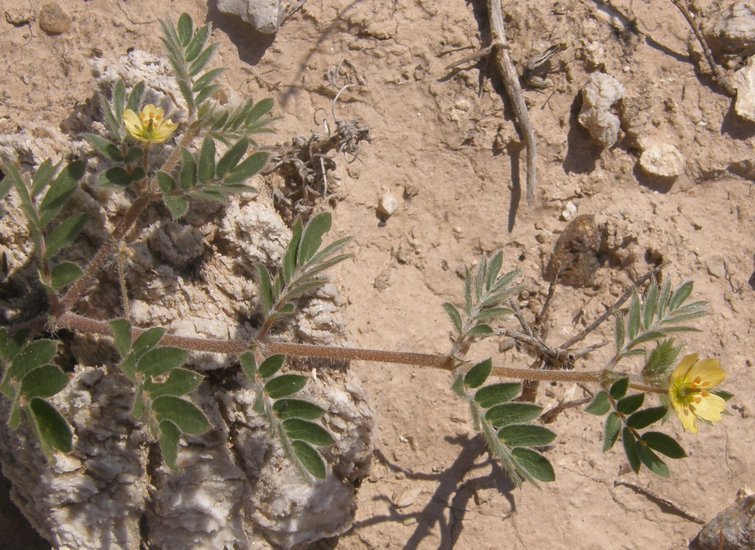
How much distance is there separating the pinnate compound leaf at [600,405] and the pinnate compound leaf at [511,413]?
0.16 m

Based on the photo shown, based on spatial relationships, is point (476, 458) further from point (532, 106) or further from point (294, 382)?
point (532, 106)

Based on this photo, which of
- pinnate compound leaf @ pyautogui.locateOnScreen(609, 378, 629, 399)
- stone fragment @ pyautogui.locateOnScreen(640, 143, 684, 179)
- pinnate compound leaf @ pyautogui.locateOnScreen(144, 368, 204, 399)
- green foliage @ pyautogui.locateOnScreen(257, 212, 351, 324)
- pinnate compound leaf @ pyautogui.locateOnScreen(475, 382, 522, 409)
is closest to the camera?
pinnate compound leaf @ pyautogui.locateOnScreen(144, 368, 204, 399)

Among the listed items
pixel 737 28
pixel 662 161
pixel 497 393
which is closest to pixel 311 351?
pixel 497 393

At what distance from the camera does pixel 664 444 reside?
87.0 inches

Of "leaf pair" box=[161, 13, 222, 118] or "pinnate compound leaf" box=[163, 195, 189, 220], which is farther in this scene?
"leaf pair" box=[161, 13, 222, 118]

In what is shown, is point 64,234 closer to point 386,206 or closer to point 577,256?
point 386,206

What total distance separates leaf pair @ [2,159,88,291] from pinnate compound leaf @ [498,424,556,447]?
4.81ft

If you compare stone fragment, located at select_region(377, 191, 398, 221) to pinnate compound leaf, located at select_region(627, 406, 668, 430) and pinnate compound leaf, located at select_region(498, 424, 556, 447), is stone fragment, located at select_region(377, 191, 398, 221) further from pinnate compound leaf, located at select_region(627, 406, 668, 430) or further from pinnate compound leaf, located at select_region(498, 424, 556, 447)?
pinnate compound leaf, located at select_region(627, 406, 668, 430)

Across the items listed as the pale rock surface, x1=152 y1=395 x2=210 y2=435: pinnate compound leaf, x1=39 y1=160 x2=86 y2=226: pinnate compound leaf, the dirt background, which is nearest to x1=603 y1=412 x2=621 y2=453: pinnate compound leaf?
the dirt background

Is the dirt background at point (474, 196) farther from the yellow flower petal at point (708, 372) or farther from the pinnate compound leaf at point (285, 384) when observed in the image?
the yellow flower petal at point (708, 372)

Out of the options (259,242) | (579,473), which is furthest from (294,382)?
(579,473)

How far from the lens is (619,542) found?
2.98m

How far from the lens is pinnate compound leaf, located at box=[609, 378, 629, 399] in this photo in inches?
86.4

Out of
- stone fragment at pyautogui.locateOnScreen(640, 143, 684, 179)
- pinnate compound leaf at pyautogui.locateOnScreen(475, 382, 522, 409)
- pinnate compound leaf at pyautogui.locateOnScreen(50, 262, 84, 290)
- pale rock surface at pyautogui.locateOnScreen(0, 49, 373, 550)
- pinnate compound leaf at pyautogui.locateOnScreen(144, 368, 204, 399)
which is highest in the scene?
stone fragment at pyautogui.locateOnScreen(640, 143, 684, 179)
